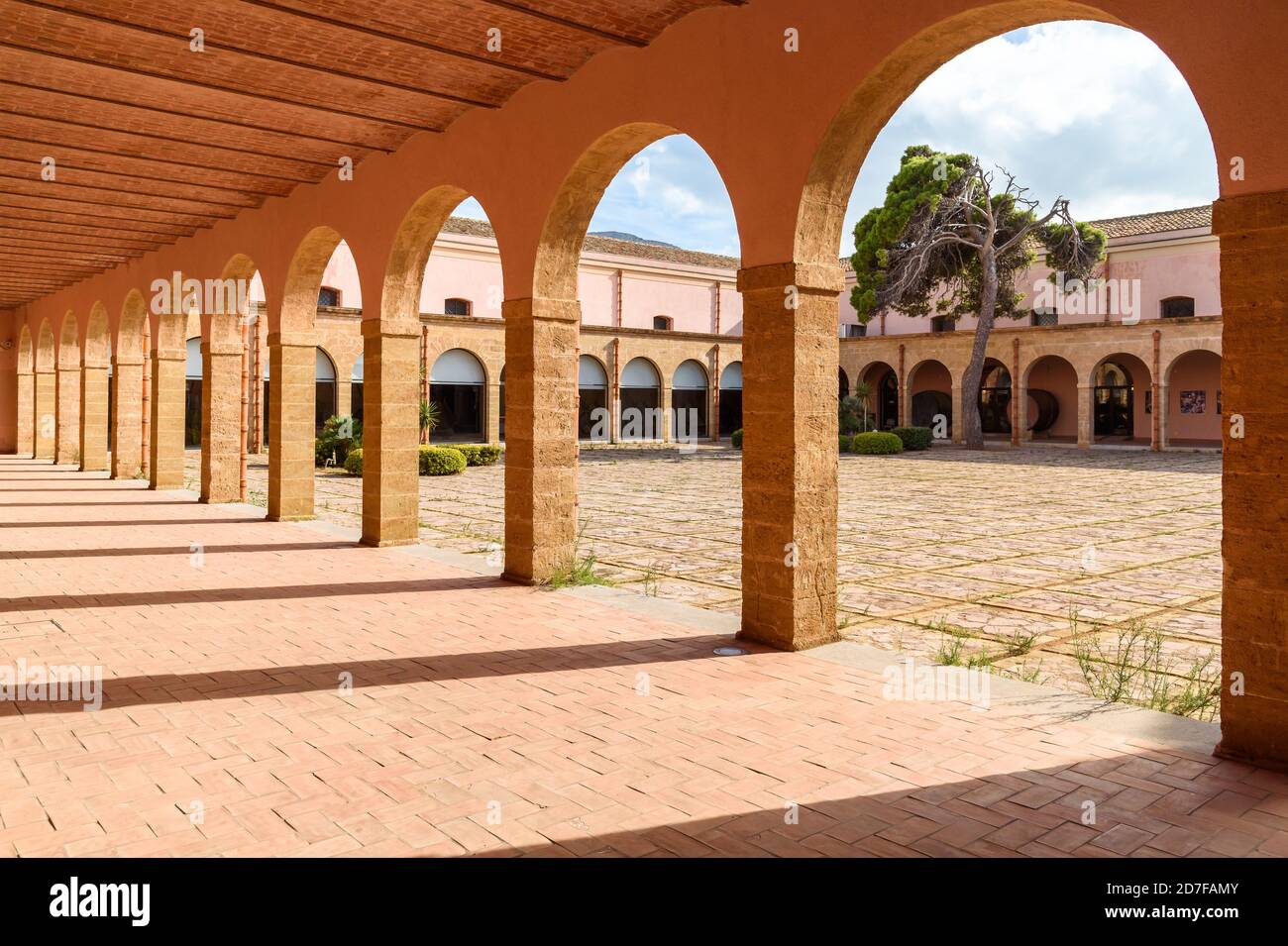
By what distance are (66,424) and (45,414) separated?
8.58 ft

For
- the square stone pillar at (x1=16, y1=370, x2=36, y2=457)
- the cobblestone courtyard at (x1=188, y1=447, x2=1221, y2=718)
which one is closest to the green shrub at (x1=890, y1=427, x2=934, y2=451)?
the cobblestone courtyard at (x1=188, y1=447, x2=1221, y2=718)

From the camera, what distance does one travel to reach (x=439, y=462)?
73.2 ft

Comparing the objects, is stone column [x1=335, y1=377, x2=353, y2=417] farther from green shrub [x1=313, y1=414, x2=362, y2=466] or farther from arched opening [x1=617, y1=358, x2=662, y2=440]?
arched opening [x1=617, y1=358, x2=662, y2=440]

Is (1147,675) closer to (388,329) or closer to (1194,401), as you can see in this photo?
(388,329)

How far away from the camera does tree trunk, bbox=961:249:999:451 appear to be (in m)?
31.3

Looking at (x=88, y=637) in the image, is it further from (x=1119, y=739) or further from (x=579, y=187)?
(x=1119, y=739)

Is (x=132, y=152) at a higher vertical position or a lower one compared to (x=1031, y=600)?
higher

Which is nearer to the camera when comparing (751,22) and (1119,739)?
(1119,739)

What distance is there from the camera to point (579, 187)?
25.6ft

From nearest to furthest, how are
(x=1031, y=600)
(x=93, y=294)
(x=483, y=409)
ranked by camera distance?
(x=1031, y=600) → (x=93, y=294) → (x=483, y=409)
